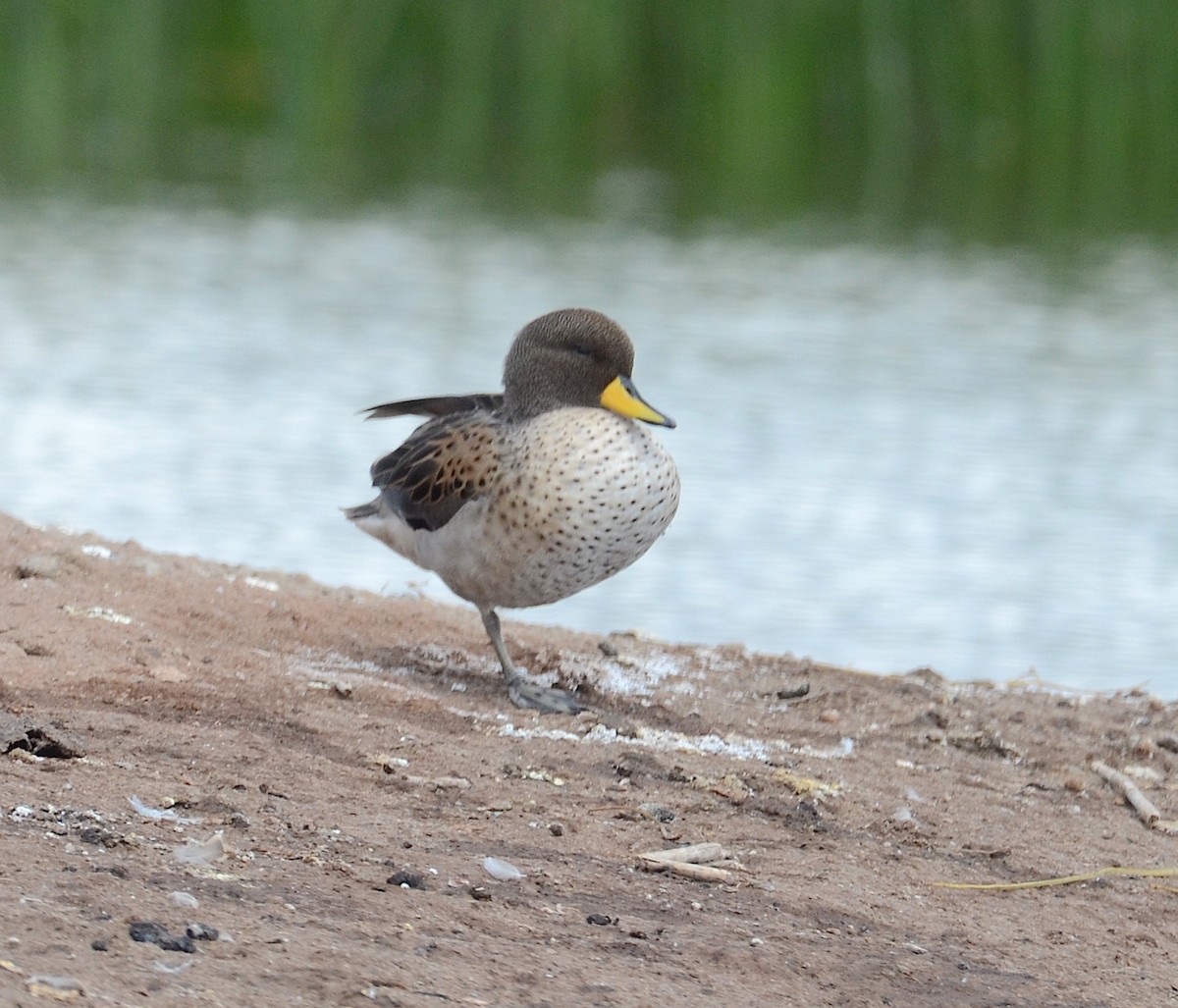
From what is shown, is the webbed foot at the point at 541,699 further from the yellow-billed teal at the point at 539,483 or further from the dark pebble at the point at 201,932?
the dark pebble at the point at 201,932

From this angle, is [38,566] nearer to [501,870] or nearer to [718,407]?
[501,870]

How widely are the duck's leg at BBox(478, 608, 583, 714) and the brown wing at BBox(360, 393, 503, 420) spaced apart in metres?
0.62

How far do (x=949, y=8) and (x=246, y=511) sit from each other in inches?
475

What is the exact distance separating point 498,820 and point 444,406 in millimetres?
1897

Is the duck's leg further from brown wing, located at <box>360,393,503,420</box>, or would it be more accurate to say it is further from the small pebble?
the small pebble

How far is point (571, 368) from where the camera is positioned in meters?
5.07

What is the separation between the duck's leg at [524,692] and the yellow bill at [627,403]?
627 millimetres

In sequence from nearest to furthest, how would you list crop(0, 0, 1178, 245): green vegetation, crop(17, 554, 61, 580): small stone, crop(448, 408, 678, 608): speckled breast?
crop(448, 408, 678, 608): speckled breast, crop(17, 554, 61, 580): small stone, crop(0, 0, 1178, 245): green vegetation

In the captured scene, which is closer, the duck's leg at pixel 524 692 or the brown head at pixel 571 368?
the duck's leg at pixel 524 692

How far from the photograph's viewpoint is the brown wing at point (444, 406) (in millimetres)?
5316

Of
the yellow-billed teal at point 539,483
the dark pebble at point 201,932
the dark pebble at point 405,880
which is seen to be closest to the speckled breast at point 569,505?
the yellow-billed teal at point 539,483

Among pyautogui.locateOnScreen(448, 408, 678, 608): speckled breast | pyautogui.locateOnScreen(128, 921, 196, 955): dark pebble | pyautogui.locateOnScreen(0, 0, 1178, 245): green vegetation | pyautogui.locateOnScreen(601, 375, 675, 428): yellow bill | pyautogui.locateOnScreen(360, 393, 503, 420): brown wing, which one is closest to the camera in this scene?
pyautogui.locateOnScreen(128, 921, 196, 955): dark pebble

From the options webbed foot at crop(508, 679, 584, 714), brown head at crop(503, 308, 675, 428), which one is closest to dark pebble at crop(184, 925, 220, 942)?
webbed foot at crop(508, 679, 584, 714)

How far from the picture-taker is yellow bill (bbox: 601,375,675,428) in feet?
16.4
